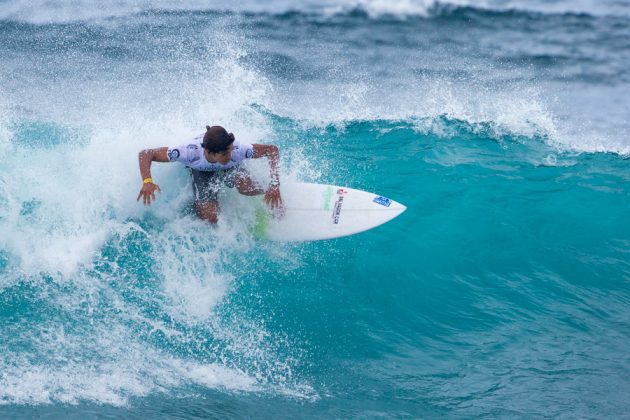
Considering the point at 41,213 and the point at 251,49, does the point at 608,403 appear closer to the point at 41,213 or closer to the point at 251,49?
the point at 41,213

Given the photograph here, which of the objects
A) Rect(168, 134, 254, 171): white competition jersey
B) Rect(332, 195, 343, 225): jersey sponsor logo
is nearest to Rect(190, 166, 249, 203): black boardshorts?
Rect(168, 134, 254, 171): white competition jersey

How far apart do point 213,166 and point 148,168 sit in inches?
24.6

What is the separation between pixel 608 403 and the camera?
19.4ft

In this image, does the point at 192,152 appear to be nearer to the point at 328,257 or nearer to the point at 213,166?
the point at 213,166

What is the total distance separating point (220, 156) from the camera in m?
6.68

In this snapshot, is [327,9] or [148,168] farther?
[327,9]

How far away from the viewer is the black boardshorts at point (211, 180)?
709cm

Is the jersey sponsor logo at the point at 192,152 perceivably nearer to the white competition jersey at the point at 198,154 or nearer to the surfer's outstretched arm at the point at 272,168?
the white competition jersey at the point at 198,154

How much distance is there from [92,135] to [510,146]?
5276 mm

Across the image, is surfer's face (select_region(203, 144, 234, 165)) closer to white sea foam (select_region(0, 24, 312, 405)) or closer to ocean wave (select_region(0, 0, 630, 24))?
white sea foam (select_region(0, 24, 312, 405))

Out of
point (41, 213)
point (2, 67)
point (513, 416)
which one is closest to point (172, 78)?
point (2, 67)

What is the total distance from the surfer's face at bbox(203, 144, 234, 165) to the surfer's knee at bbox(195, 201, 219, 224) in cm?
54

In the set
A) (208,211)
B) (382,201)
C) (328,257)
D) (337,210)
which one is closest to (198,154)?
(208,211)

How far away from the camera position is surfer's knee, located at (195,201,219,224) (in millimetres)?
7152
